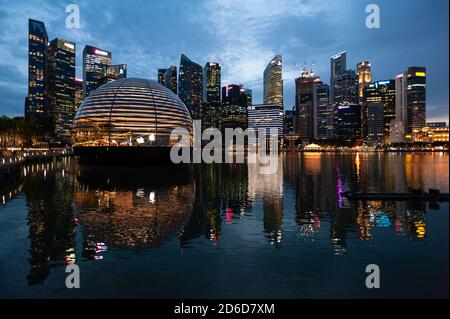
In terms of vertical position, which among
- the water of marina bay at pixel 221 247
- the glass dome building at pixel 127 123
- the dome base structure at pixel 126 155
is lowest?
the water of marina bay at pixel 221 247

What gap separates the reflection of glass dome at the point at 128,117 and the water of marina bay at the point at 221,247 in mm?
48785

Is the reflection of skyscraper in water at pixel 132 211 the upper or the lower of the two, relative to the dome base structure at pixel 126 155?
lower

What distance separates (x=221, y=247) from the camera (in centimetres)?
1633

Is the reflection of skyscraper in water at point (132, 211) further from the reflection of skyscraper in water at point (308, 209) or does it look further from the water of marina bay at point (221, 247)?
the reflection of skyscraper in water at point (308, 209)

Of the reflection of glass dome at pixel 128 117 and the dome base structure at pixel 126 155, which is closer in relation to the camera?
the dome base structure at pixel 126 155

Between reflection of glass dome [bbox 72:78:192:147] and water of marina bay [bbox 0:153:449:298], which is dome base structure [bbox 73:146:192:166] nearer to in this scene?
reflection of glass dome [bbox 72:78:192:147]

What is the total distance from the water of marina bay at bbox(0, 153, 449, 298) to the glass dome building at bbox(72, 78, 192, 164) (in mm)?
43564

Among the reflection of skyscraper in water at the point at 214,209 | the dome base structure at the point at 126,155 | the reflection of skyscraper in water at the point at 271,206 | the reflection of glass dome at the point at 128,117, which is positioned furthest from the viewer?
the reflection of glass dome at the point at 128,117

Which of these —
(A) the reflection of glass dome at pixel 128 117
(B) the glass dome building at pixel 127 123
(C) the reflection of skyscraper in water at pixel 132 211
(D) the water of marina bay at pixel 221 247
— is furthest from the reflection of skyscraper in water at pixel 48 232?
(A) the reflection of glass dome at pixel 128 117

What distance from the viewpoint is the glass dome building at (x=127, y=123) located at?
71875mm

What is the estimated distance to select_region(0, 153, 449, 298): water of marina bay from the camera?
11703mm

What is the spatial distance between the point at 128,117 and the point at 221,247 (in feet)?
222

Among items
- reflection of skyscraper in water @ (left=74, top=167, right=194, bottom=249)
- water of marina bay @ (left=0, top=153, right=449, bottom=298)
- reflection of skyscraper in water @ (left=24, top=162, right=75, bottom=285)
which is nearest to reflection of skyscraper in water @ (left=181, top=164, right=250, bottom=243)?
water of marina bay @ (left=0, top=153, right=449, bottom=298)
